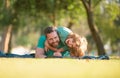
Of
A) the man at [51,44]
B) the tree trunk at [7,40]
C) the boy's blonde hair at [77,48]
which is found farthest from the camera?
the tree trunk at [7,40]

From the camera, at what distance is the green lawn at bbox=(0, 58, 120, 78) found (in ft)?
15.6

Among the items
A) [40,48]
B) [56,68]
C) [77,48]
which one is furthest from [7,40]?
[56,68]

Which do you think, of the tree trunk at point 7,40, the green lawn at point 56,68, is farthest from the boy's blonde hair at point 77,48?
the tree trunk at point 7,40

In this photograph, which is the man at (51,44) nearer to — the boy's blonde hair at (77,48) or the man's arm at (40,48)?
the man's arm at (40,48)

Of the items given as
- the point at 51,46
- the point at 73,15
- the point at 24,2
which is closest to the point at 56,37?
the point at 51,46

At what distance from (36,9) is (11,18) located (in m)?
1.29

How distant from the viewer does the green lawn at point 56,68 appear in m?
4.77

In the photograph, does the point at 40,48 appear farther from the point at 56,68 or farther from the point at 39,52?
the point at 56,68

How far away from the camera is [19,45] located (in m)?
58.2

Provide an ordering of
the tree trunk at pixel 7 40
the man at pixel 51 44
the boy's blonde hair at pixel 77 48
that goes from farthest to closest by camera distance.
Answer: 1. the tree trunk at pixel 7 40
2. the man at pixel 51 44
3. the boy's blonde hair at pixel 77 48

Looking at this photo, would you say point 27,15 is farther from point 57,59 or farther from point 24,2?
point 57,59

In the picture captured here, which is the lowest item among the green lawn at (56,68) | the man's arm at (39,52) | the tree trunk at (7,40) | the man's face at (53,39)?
the green lawn at (56,68)

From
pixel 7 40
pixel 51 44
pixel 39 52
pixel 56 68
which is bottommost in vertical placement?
pixel 56 68

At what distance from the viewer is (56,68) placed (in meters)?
4.84
